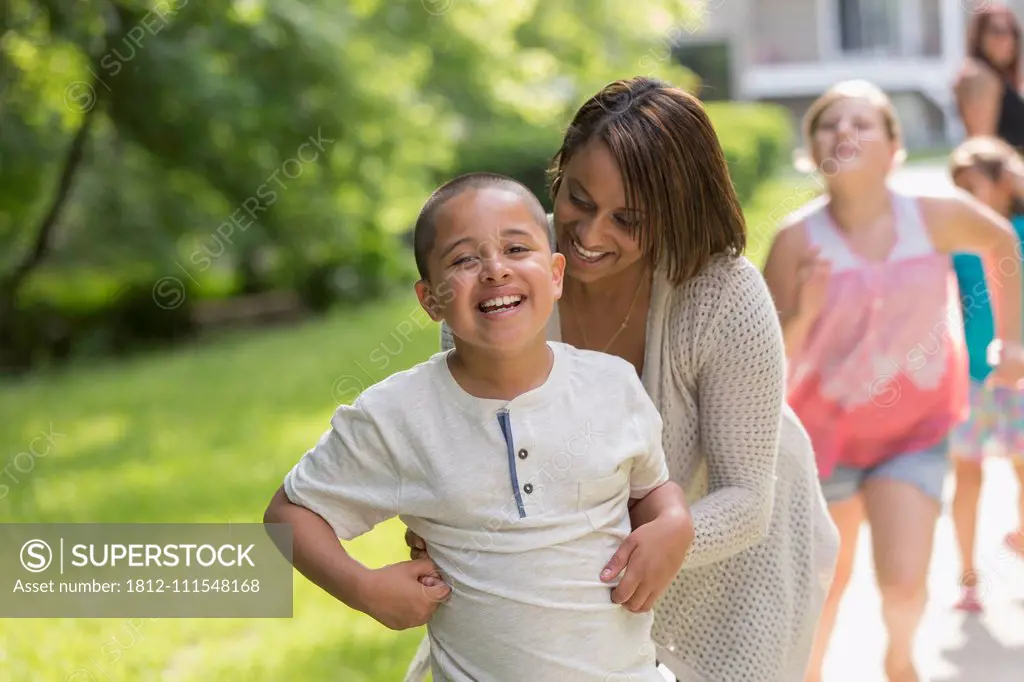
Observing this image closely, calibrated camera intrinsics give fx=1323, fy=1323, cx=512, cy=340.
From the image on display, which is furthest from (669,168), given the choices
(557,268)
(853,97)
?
(853,97)

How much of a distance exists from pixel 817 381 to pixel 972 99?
10.4 ft

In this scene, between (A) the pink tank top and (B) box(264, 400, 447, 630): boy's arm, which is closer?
(B) box(264, 400, 447, 630): boy's arm

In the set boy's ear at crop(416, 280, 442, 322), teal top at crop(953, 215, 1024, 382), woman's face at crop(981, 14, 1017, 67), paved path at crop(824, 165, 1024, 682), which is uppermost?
woman's face at crop(981, 14, 1017, 67)

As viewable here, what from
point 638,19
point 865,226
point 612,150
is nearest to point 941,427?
point 865,226

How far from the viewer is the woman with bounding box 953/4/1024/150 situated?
20.7ft

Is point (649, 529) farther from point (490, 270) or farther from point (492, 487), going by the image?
point (490, 270)

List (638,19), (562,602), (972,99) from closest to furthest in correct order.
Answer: (562,602) < (972,99) < (638,19)

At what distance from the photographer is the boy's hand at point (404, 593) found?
2.00 metres

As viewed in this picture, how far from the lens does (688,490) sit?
2654 millimetres

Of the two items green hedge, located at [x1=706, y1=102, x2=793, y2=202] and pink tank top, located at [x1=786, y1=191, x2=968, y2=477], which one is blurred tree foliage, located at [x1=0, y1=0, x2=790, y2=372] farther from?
pink tank top, located at [x1=786, y1=191, x2=968, y2=477]

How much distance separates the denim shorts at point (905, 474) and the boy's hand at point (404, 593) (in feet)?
6.20

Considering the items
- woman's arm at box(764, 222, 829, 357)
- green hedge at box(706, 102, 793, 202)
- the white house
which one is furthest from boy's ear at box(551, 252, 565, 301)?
the white house

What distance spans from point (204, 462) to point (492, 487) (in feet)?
23.3

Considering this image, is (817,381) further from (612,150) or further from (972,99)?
(972,99)
